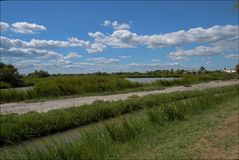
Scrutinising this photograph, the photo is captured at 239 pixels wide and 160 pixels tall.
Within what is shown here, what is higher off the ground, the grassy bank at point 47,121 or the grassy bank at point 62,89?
the grassy bank at point 62,89

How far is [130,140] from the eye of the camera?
1015 centimetres

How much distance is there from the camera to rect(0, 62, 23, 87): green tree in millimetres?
55950

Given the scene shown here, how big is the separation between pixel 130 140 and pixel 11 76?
1968 inches

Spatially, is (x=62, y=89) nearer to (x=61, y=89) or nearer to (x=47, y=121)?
(x=61, y=89)

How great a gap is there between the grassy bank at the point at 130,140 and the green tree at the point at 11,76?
45912 mm

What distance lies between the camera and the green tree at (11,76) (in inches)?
2203

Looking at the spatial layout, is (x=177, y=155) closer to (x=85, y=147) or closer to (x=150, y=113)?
(x=85, y=147)

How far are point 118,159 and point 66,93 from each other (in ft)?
88.6

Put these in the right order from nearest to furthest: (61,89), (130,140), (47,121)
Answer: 1. (130,140)
2. (47,121)
3. (61,89)

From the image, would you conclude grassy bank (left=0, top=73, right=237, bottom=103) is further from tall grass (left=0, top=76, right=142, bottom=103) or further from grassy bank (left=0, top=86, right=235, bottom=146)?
grassy bank (left=0, top=86, right=235, bottom=146)

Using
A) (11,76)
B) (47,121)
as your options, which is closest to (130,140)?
(47,121)

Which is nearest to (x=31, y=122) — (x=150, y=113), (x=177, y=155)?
(x=150, y=113)

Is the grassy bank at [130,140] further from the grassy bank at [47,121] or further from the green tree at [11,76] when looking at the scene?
the green tree at [11,76]

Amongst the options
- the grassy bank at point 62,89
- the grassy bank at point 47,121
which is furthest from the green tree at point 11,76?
the grassy bank at point 47,121
